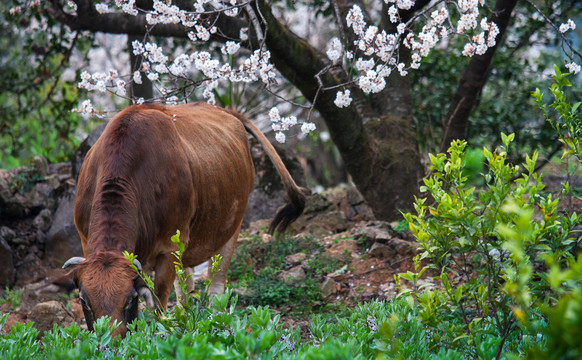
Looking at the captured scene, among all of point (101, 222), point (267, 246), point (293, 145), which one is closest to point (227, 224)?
point (267, 246)

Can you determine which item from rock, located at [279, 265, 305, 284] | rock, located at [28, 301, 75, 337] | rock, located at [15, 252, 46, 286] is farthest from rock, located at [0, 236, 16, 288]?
rock, located at [279, 265, 305, 284]

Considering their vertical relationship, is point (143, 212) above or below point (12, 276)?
above

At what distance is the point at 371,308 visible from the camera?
309 cm

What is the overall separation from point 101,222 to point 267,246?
320cm

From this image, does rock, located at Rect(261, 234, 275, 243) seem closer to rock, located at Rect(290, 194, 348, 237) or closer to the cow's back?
rock, located at Rect(290, 194, 348, 237)

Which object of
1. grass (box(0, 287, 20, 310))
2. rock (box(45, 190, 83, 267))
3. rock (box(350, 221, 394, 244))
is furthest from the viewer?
rock (box(45, 190, 83, 267))

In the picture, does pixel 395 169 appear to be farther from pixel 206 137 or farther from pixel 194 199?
pixel 194 199

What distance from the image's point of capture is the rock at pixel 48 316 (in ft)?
16.2

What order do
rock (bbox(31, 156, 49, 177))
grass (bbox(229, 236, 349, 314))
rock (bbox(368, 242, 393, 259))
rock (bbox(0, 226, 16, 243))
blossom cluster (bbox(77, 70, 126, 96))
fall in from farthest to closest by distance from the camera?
1. rock (bbox(31, 156, 49, 177))
2. rock (bbox(0, 226, 16, 243))
3. rock (bbox(368, 242, 393, 259))
4. blossom cluster (bbox(77, 70, 126, 96))
5. grass (bbox(229, 236, 349, 314))

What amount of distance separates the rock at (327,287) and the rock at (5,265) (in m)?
3.61

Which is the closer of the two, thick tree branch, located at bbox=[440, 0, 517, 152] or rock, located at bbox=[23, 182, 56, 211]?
thick tree branch, located at bbox=[440, 0, 517, 152]

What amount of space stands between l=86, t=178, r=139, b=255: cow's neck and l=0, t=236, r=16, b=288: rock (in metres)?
3.56

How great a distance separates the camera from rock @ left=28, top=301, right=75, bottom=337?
16.2ft

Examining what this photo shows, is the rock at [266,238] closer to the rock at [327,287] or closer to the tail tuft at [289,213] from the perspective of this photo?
the tail tuft at [289,213]
